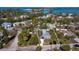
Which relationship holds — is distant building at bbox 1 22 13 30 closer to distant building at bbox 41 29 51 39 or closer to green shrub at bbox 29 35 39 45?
green shrub at bbox 29 35 39 45

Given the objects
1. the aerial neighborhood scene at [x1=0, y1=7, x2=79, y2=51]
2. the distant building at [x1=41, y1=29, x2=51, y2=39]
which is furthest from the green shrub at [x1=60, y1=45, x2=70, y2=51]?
the distant building at [x1=41, y1=29, x2=51, y2=39]

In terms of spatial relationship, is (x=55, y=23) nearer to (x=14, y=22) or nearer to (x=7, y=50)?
(x=14, y=22)

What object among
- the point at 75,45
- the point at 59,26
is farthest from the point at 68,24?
the point at 75,45

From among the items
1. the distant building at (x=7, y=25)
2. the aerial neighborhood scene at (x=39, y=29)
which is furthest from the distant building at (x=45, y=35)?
the distant building at (x=7, y=25)

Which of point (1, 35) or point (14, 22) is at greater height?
point (14, 22)

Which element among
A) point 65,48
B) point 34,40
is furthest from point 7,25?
point 65,48

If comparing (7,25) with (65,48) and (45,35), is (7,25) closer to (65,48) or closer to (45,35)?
(45,35)
